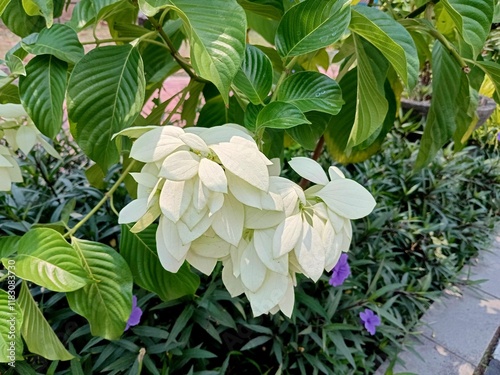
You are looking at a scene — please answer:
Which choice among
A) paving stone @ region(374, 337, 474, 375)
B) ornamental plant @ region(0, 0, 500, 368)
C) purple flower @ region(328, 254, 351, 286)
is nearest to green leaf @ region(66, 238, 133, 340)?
ornamental plant @ region(0, 0, 500, 368)

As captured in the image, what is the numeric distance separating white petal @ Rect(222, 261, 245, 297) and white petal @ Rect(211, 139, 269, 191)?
0.34 ft

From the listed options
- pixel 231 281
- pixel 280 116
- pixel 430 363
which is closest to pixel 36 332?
pixel 231 281

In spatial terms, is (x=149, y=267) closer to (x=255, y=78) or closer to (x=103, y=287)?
(x=103, y=287)

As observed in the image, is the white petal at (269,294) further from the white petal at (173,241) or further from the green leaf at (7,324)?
the green leaf at (7,324)

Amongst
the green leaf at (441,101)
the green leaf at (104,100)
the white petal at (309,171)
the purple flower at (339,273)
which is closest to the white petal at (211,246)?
the white petal at (309,171)

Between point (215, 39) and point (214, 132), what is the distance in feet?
0.33

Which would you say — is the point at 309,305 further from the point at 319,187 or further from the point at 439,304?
the point at 319,187

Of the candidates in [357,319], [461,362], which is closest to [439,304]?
[461,362]

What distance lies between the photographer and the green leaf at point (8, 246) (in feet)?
1.84

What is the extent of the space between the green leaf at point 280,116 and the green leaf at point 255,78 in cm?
5

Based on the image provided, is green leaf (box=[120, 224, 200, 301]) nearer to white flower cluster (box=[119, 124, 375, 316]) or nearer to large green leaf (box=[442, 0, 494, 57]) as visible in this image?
white flower cluster (box=[119, 124, 375, 316])

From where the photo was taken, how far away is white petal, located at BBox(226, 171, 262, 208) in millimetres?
343

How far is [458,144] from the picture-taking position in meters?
0.93

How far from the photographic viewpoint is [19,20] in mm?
695
